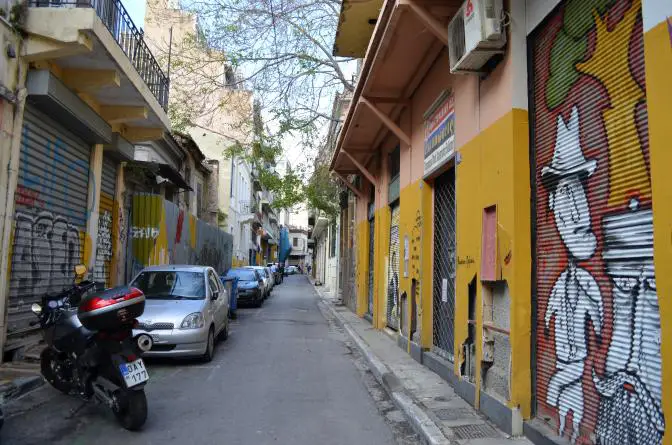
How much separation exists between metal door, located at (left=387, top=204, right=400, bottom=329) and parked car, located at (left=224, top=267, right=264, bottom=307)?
899 cm

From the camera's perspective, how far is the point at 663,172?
3.24 meters

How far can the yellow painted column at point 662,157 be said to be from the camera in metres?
3.17

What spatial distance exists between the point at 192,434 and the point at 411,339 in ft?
17.8

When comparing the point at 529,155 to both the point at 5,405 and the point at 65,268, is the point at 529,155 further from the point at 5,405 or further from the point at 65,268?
the point at 65,268

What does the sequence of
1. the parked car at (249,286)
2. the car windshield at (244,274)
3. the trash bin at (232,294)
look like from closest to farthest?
1. the trash bin at (232,294)
2. the parked car at (249,286)
3. the car windshield at (244,274)

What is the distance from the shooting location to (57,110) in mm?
8711

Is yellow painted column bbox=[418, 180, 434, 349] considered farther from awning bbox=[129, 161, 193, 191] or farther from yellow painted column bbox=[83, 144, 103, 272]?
awning bbox=[129, 161, 193, 191]

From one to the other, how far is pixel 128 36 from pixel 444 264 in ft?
23.8

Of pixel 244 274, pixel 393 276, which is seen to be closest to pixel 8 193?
pixel 393 276

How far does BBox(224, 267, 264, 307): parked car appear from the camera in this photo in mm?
20547

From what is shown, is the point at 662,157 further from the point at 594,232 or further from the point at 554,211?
the point at 554,211

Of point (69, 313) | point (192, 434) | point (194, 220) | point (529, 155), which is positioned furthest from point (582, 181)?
point (194, 220)

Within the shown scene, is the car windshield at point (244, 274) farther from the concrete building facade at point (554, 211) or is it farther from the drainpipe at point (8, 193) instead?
the drainpipe at point (8, 193)

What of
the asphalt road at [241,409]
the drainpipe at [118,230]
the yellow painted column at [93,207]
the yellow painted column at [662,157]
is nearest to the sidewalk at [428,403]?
the asphalt road at [241,409]
